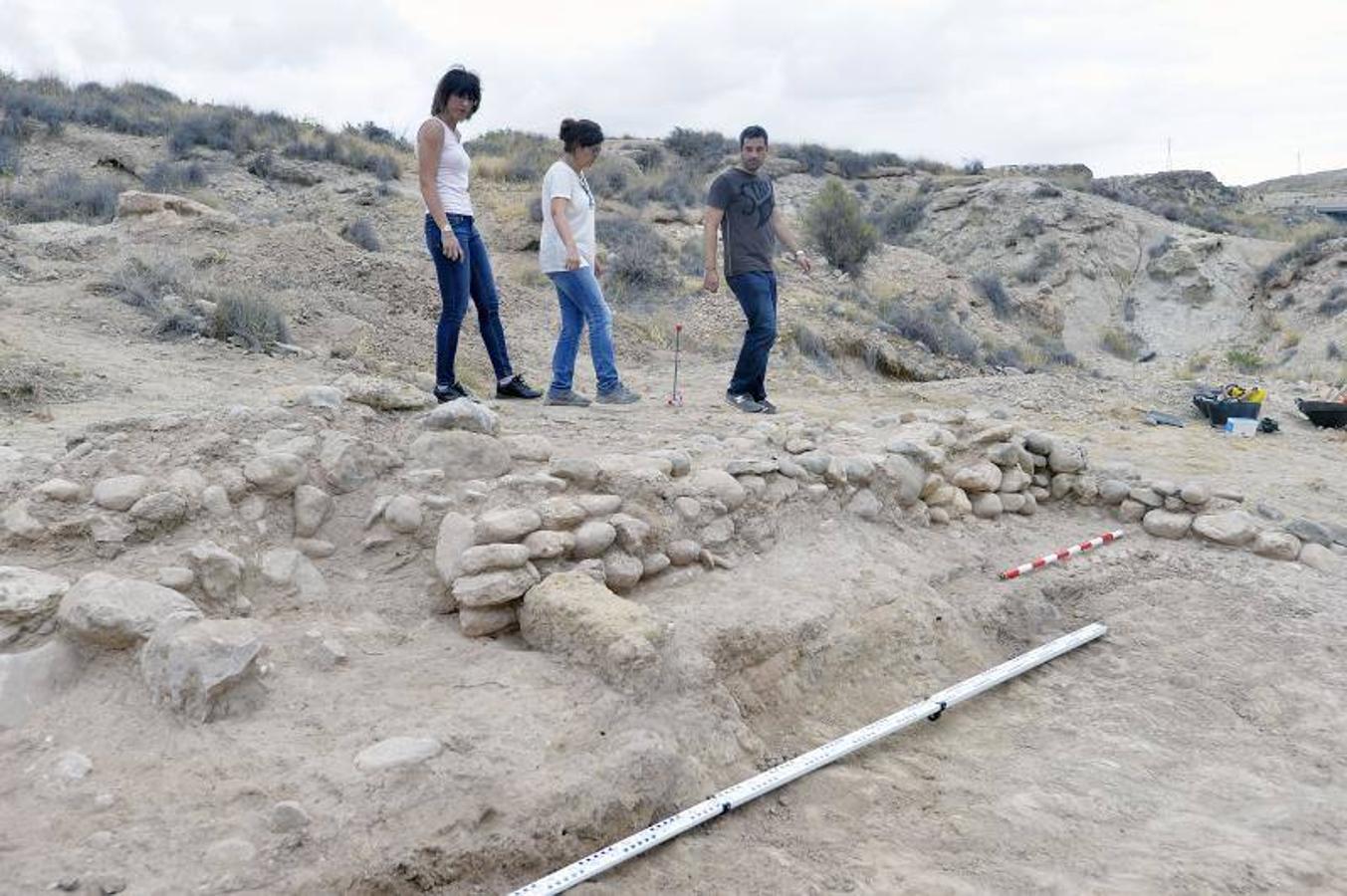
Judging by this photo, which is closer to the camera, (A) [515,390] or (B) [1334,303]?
(A) [515,390]

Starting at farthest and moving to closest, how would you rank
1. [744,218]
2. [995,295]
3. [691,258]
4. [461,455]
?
1. [995,295]
2. [691,258]
3. [744,218]
4. [461,455]

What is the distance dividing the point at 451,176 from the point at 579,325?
3.54 feet

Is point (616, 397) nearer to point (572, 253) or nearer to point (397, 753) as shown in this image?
point (572, 253)

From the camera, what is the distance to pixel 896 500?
4773 millimetres

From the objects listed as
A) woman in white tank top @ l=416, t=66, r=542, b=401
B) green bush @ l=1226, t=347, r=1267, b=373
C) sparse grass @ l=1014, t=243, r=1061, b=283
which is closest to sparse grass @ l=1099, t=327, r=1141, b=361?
sparse grass @ l=1014, t=243, r=1061, b=283

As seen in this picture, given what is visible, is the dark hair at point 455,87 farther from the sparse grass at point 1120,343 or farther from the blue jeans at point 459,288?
the sparse grass at point 1120,343

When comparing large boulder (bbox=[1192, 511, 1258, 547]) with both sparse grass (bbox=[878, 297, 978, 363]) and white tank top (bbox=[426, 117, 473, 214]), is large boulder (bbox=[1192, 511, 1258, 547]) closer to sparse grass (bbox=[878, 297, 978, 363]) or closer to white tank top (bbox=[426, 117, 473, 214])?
white tank top (bbox=[426, 117, 473, 214])

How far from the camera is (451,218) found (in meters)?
5.16

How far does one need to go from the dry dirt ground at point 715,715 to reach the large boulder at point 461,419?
0.16 meters

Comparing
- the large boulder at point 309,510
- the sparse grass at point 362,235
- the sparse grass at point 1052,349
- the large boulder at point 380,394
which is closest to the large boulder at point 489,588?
the large boulder at point 309,510

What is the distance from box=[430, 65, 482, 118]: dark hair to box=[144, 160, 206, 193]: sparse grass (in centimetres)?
1020

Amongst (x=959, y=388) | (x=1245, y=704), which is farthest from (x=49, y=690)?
(x=959, y=388)

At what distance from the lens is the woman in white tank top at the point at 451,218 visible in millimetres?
4938

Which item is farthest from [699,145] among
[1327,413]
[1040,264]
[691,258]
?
[1327,413]
